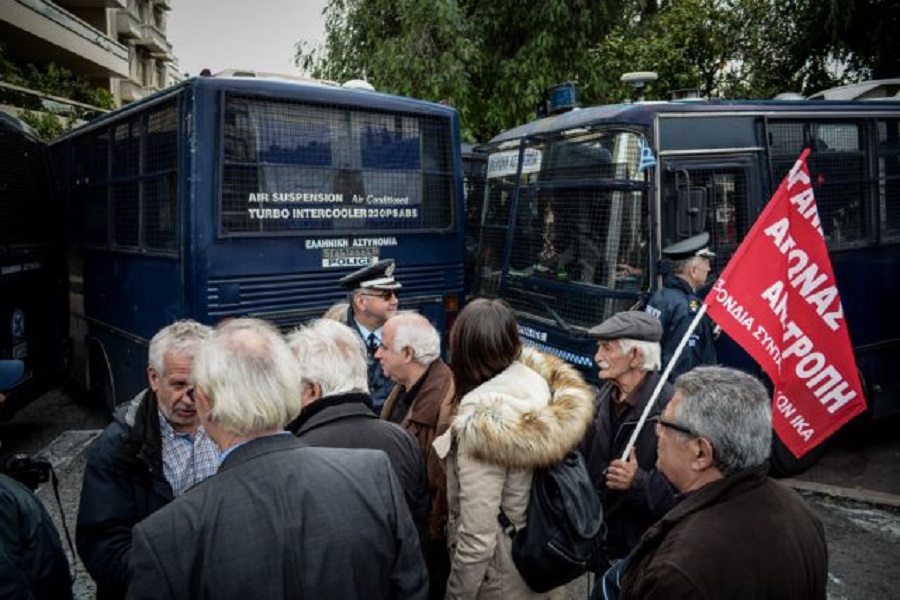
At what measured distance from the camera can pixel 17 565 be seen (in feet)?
6.77

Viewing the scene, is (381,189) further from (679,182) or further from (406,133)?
(679,182)

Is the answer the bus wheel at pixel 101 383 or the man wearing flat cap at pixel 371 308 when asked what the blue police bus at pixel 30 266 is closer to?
the bus wheel at pixel 101 383

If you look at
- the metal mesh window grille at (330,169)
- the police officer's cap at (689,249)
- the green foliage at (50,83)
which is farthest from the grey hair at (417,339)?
the green foliage at (50,83)

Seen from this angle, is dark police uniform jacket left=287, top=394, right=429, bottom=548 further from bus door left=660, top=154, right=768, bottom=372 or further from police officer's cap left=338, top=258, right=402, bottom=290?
bus door left=660, top=154, right=768, bottom=372

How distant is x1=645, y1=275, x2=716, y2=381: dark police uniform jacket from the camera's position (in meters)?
4.81

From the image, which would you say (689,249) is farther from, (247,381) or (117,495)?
(117,495)

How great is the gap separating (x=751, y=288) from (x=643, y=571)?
168 centimetres

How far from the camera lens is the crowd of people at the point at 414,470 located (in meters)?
1.85

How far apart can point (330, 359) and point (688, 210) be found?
3.64 metres

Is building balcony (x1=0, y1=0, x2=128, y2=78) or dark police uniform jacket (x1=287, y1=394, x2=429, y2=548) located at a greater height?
building balcony (x1=0, y1=0, x2=128, y2=78)

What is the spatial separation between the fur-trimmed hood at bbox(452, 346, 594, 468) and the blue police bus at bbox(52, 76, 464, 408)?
3.31 m

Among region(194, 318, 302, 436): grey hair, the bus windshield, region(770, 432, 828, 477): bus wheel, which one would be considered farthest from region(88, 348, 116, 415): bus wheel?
region(770, 432, 828, 477): bus wheel

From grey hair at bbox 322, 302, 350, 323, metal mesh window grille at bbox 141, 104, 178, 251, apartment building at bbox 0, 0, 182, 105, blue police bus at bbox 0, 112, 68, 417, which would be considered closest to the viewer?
grey hair at bbox 322, 302, 350, 323

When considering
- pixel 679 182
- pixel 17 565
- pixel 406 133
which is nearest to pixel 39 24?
pixel 406 133
